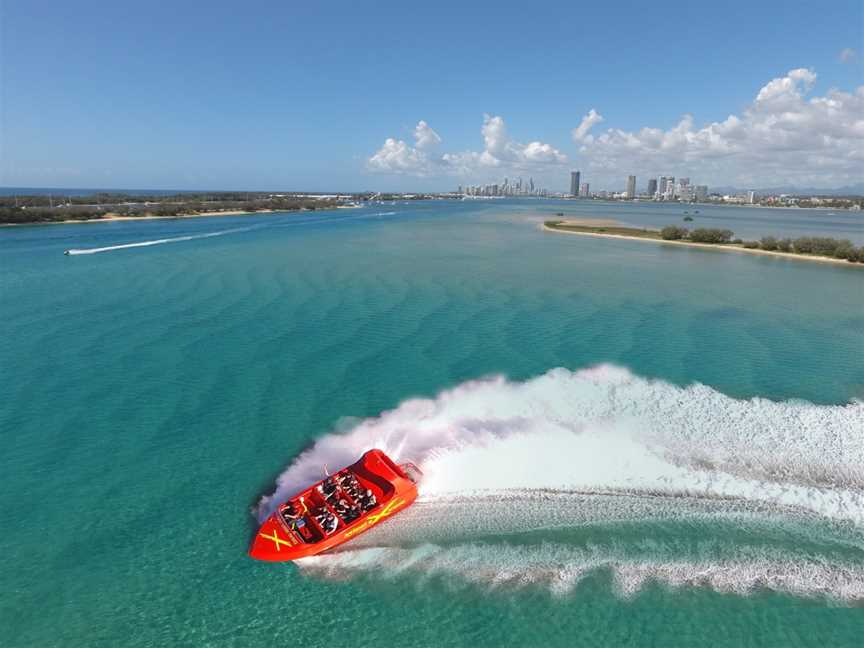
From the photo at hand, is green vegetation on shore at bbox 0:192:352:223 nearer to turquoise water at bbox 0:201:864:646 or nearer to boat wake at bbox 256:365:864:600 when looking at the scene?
turquoise water at bbox 0:201:864:646

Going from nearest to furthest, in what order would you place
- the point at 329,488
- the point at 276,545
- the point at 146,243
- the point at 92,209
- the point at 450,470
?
the point at 276,545 → the point at 329,488 → the point at 450,470 → the point at 146,243 → the point at 92,209

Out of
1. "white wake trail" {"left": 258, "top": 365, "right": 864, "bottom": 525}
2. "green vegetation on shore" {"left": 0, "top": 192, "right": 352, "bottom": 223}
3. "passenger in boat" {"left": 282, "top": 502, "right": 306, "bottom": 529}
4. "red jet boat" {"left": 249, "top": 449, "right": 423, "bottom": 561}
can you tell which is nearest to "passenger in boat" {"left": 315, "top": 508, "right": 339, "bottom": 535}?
"red jet boat" {"left": 249, "top": 449, "right": 423, "bottom": 561}

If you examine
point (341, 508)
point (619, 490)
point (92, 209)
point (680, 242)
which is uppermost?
point (92, 209)

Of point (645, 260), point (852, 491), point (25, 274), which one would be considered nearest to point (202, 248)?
point (25, 274)

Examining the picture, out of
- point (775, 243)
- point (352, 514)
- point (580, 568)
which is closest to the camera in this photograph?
point (580, 568)

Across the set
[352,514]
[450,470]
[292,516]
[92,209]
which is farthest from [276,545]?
[92,209]

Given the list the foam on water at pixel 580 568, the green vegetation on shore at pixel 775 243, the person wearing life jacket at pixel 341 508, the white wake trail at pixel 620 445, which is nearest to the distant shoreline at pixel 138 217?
the green vegetation on shore at pixel 775 243

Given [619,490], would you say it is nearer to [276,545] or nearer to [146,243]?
[276,545]
